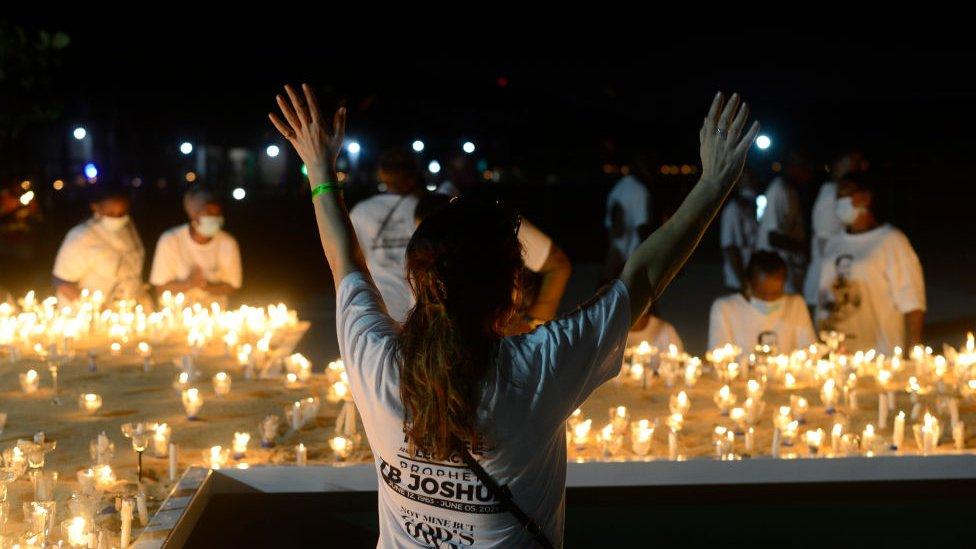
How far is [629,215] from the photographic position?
30.4ft

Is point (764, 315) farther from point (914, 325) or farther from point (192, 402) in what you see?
point (192, 402)

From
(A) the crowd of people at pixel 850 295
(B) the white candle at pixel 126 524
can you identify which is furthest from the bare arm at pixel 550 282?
(B) the white candle at pixel 126 524

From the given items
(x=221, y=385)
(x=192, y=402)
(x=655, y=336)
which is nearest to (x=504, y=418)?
(x=192, y=402)

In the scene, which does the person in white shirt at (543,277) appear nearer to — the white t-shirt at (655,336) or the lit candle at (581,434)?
the white t-shirt at (655,336)

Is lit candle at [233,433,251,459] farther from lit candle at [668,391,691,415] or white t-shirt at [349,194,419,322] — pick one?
lit candle at [668,391,691,415]

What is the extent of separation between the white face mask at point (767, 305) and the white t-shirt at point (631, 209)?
2.81 meters

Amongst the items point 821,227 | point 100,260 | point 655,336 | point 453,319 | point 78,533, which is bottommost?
point 78,533

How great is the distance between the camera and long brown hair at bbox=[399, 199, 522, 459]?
200 cm

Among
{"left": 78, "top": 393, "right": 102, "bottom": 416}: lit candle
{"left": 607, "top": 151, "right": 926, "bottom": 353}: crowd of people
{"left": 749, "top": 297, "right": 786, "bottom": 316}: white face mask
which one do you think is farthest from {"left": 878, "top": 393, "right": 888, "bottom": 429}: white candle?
{"left": 78, "top": 393, "right": 102, "bottom": 416}: lit candle

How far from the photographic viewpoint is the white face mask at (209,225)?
25.4 ft

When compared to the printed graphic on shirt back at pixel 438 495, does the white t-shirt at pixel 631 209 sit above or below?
above

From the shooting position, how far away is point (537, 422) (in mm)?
2055

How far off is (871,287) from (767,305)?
0.69 metres

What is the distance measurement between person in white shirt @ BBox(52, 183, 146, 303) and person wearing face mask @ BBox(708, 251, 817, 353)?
173 inches
